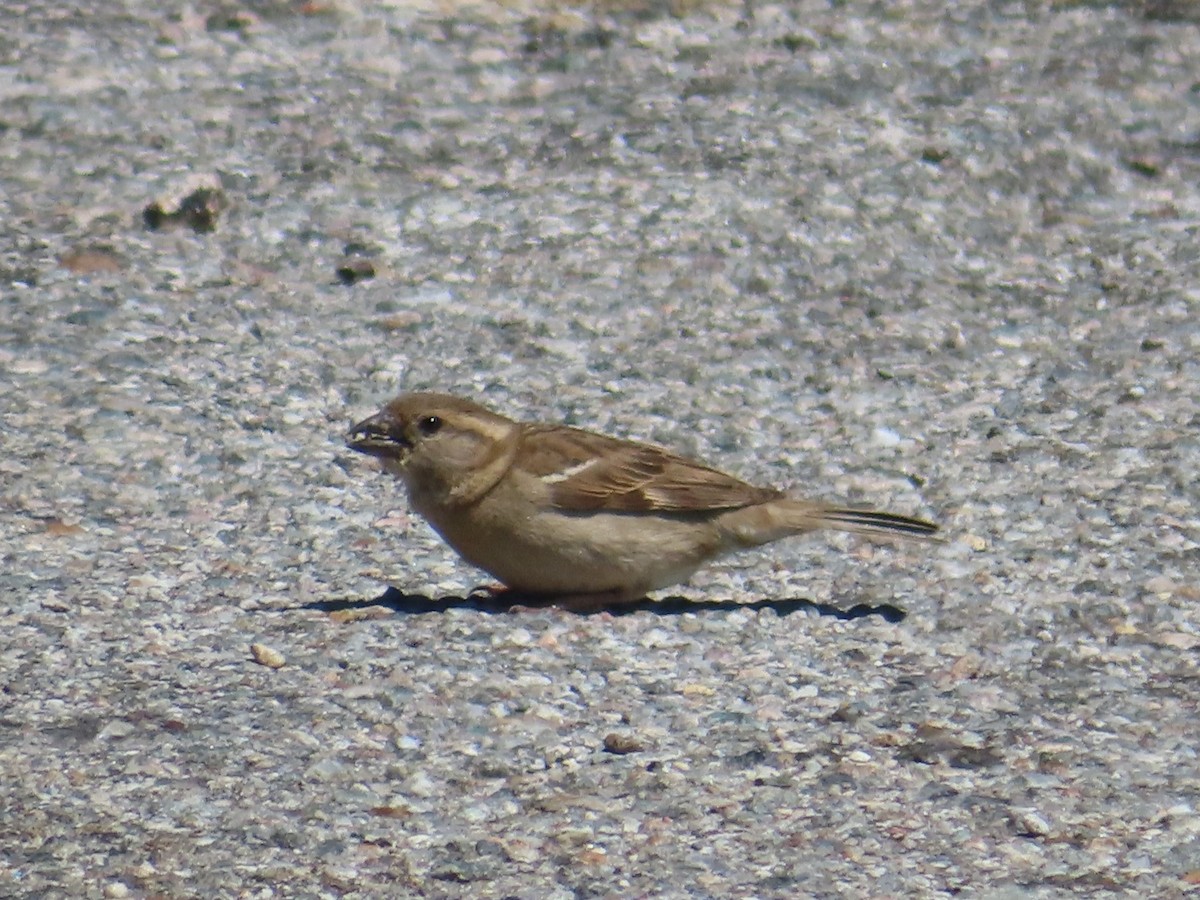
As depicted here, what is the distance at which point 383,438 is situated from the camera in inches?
237

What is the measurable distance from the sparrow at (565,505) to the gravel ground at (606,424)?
18cm

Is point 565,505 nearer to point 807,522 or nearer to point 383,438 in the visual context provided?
point 383,438

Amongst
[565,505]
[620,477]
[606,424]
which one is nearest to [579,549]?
[565,505]

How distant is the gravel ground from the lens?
4809mm

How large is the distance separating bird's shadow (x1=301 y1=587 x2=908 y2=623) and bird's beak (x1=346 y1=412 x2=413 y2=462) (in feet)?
Answer: 1.43

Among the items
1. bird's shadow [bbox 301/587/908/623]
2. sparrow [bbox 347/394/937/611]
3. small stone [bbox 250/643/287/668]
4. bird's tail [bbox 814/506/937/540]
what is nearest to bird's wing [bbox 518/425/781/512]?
sparrow [bbox 347/394/937/611]

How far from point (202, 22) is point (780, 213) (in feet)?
11.4

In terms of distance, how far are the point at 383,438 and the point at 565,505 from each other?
564 millimetres

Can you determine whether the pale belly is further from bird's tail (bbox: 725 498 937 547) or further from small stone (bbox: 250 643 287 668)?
small stone (bbox: 250 643 287 668)

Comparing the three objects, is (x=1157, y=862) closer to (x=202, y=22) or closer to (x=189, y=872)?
(x=189, y=872)

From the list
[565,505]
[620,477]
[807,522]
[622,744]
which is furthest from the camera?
[807,522]

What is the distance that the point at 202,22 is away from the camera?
10.7 metres

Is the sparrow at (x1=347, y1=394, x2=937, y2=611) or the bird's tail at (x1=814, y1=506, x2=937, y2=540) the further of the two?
the bird's tail at (x1=814, y1=506, x2=937, y2=540)

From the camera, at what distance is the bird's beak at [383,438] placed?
599 centimetres
